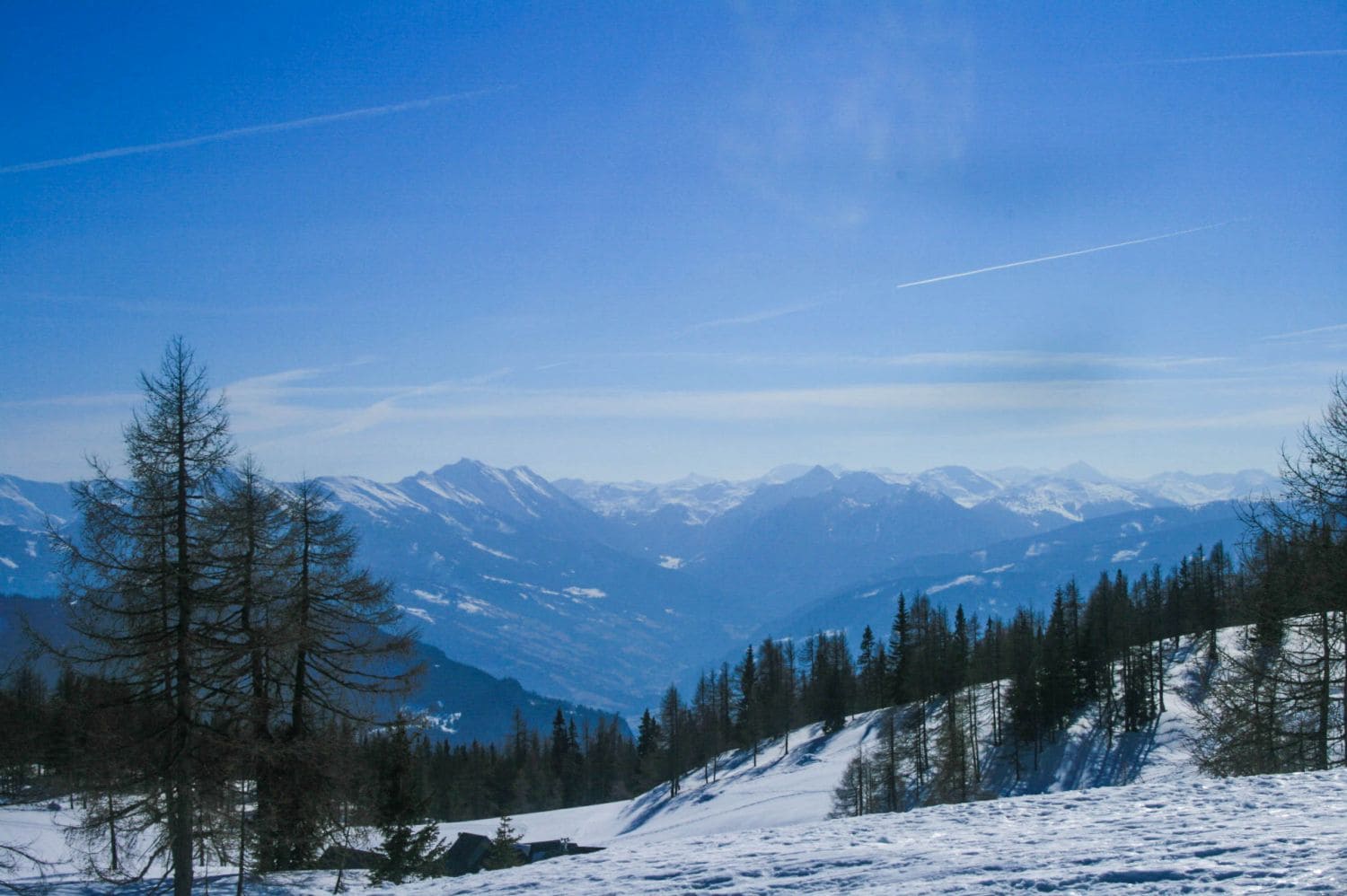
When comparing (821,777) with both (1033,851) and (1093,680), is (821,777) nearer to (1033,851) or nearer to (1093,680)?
(1093,680)

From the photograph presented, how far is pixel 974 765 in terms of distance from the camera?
58.4m

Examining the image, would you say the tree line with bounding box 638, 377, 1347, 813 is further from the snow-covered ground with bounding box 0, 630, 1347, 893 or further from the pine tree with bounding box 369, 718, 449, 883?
the pine tree with bounding box 369, 718, 449, 883

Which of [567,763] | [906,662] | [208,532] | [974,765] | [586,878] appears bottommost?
[567,763]

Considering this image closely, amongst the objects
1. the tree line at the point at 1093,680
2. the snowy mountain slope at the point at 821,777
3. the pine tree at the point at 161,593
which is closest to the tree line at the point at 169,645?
the pine tree at the point at 161,593

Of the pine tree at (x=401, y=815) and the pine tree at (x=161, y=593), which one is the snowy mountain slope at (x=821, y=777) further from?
the pine tree at (x=161, y=593)

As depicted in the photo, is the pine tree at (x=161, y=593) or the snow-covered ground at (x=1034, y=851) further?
the pine tree at (x=161, y=593)

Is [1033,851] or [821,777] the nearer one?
[1033,851]

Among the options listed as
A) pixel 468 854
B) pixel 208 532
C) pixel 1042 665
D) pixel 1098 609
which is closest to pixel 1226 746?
pixel 208 532

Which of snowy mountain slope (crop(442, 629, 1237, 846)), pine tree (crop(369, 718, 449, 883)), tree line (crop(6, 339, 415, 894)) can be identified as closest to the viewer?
tree line (crop(6, 339, 415, 894))

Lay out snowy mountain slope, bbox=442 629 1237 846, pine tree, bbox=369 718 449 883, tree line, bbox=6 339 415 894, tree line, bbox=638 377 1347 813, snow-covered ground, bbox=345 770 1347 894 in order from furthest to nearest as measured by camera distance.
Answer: snowy mountain slope, bbox=442 629 1237 846 → pine tree, bbox=369 718 449 883 → tree line, bbox=638 377 1347 813 → tree line, bbox=6 339 415 894 → snow-covered ground, bbox=345 770 1347 894

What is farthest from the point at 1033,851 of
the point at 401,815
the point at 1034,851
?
the point at 401,815

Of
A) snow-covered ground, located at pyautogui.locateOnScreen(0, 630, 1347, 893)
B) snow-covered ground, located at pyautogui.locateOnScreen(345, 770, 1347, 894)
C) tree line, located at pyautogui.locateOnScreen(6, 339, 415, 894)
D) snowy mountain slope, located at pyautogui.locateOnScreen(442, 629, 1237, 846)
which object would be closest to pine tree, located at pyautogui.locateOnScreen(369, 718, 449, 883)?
snow-covered ground, located at pyautogui.locateOnScreen(0, 630, 1347, 893)

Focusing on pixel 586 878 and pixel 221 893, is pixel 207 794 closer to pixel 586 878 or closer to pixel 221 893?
Answer: pixel 221 893

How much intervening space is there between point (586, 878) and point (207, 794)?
9.59 meters
